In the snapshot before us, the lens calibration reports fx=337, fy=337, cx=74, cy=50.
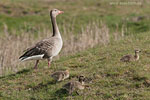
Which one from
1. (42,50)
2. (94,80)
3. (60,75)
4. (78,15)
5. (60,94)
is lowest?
(60,94)

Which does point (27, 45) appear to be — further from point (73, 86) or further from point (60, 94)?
point (73, 86)

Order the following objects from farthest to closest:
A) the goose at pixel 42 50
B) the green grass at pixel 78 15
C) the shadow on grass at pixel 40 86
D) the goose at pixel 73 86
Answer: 1. the green grass at pixel 78 15
2. the goose at pixel 42 50
3. the shadow on grass at pixel 40 86
4. the goose at pixel 73 86

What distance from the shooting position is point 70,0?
1697 inches

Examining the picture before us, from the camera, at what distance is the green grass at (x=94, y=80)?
8609 mm

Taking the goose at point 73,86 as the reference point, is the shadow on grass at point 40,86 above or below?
below

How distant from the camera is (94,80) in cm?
938

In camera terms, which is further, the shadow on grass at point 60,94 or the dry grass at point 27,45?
the dry grass at point 27,45

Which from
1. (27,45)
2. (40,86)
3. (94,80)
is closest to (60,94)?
(40,86)

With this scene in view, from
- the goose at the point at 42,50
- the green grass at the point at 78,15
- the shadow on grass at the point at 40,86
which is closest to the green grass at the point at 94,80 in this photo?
the shadow on grass at the point at 40,86

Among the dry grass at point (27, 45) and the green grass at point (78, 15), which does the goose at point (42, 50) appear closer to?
the dry grass at point (27, 45)

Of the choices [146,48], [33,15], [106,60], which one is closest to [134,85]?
[106,60]

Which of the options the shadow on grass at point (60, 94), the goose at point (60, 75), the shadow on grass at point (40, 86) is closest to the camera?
the shadow on grass at point (60, 94)

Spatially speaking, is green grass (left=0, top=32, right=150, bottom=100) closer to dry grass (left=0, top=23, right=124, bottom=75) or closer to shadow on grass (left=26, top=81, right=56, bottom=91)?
shadow on grass (left=26, top=81, right=56, bottom=91)

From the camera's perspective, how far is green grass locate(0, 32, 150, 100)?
28.2ft
